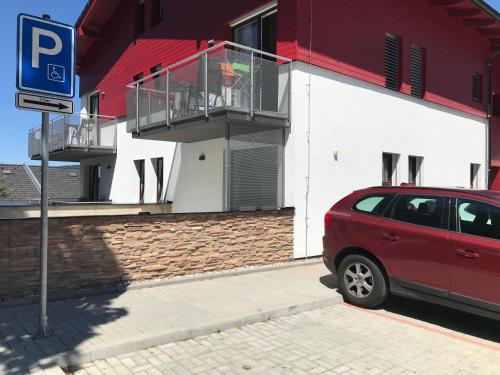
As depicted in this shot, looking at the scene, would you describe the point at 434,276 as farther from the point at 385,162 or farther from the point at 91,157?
the point at 91,157

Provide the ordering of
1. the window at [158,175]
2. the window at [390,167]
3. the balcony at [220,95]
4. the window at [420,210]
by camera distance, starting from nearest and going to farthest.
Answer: the window at [420,210], the balcony at [220,95], the window at [390,167], the window at [158,175]

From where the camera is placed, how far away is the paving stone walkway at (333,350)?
4.33 metres

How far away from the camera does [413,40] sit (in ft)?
45.7

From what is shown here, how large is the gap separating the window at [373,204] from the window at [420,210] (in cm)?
16

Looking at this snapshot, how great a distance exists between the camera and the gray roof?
109 feet

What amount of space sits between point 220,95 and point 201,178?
4495 millimetres

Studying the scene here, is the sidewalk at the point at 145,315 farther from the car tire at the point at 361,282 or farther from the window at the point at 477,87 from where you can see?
the window at the point at 477,87

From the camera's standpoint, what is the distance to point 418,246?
5.72 meters

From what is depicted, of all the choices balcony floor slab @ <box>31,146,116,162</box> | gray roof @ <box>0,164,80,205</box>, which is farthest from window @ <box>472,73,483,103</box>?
gray roof @ <box>0,164,80,205</box>

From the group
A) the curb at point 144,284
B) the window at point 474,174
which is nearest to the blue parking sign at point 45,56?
the curb at point 144,284

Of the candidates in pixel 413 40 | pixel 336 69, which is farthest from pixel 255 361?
pixel 413 40

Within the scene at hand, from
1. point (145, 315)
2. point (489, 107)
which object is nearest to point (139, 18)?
point (489, 107)

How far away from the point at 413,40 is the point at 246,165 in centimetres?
792

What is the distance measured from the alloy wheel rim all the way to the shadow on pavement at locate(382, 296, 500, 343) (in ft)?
1.41
